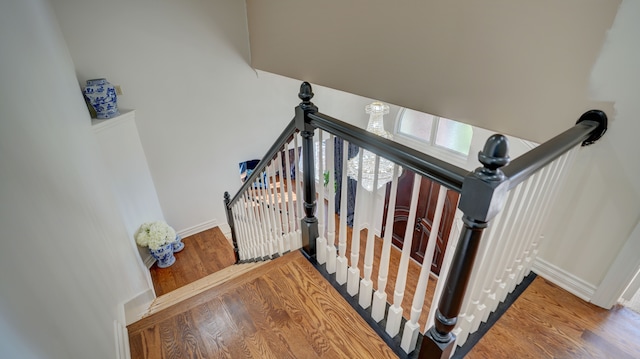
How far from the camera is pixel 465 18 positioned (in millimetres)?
1779

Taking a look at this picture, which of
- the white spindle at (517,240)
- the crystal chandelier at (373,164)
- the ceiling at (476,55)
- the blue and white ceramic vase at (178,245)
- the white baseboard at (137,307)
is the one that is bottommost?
the blue and white ceramic vase at (178,245)

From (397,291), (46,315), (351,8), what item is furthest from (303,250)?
(351,8)

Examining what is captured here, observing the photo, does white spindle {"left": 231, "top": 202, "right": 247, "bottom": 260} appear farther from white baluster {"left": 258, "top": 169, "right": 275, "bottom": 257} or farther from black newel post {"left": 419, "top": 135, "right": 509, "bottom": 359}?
black newel post {"left": 419, "top": 135, "right": 509, "bottom": 359}

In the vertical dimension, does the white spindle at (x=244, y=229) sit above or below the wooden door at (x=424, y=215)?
above

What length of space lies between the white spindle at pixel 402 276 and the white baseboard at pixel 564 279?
975 mm

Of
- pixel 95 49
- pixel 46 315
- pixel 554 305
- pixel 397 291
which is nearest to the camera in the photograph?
pixel 46 315

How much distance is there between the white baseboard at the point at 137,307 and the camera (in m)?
2.06

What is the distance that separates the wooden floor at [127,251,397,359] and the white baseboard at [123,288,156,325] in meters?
0.56

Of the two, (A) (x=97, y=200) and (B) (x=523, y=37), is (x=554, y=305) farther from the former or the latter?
(A) (x=97, y=200)

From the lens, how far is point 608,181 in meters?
1.35

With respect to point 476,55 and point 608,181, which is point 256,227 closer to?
point 476,55

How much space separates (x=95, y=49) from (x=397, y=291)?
3.89 meters

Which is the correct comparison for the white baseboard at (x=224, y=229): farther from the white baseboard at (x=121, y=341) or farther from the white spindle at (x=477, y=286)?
the white spindle at (x=477, y=286)

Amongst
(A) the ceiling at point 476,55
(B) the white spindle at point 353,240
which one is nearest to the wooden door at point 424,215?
(A) the ceiling at point 476,55
